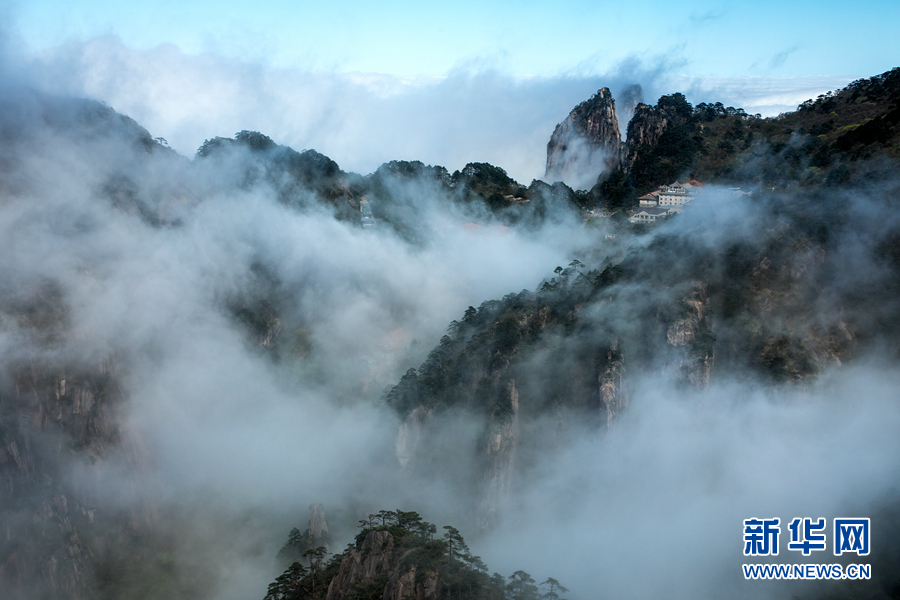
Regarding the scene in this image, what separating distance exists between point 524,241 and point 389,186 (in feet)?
78.1

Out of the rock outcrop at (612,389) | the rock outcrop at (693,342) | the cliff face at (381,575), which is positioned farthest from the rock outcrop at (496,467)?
the cliff face at (381,575)

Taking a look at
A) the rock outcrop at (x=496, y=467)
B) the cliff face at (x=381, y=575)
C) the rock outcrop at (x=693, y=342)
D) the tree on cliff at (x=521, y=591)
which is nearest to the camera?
the tree on cliff at (x=521, y=591)

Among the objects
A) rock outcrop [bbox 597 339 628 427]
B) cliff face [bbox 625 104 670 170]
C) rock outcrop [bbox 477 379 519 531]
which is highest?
cliff face [bbox 625 104 670 170]

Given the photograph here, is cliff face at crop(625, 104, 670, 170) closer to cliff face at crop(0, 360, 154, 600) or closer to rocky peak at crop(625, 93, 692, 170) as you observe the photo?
rocky peak at crop(625, 93, 692, 170)

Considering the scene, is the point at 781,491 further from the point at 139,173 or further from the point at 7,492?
the point at 139,173

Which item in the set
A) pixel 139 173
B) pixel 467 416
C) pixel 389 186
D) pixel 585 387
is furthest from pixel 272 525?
pixel 389 186

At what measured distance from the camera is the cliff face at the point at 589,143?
107m

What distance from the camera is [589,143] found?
109 m

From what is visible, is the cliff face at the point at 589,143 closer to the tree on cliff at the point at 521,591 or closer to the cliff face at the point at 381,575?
the cliff face at the point at 381,575

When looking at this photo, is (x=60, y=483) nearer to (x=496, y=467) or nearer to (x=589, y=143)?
(x=496, y=467)

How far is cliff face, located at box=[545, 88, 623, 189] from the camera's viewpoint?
10688 centimetres

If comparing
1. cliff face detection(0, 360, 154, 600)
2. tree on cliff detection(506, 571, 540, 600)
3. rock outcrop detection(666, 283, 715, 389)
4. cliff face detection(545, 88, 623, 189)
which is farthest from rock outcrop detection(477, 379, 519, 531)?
cliff face detection(545, 88, 623, 189)

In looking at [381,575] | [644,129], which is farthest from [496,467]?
[644,129]

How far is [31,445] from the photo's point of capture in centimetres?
5147
